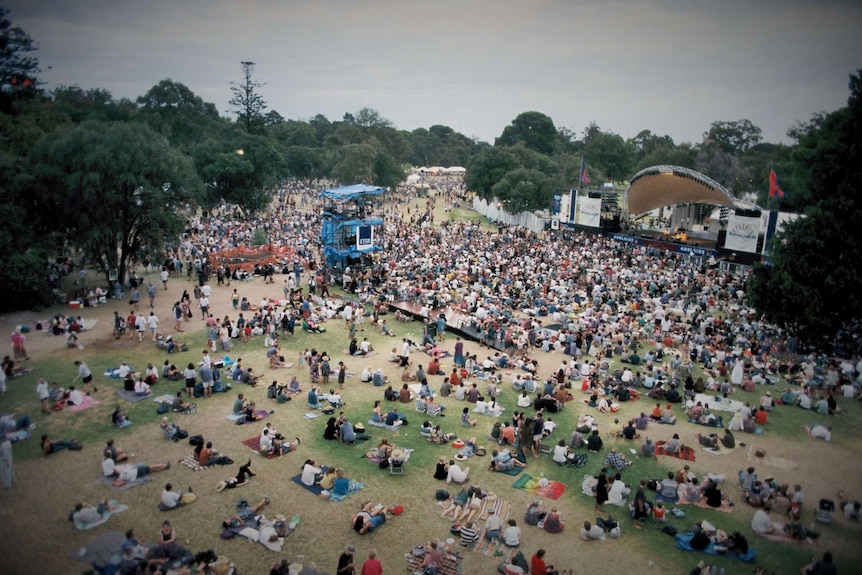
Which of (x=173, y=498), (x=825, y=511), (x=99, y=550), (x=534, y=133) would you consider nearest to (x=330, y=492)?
(x=173, y=498)

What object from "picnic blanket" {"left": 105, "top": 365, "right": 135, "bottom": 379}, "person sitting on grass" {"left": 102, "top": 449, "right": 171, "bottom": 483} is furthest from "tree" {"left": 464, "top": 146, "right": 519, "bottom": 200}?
"person sitting on grass" {"left": 102, "top": 449, "right": 171, "bottom": 483}

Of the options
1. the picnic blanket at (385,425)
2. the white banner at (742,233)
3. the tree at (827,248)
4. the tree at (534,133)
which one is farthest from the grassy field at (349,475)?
the tree at (534,133)

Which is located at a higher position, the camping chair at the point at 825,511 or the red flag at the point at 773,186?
the red flag at the point at 773,186

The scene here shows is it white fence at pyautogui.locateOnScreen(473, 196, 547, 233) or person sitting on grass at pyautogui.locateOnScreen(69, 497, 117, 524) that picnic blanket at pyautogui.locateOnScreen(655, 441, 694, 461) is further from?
white fence at pyautogui.locateOnScreen(473, 196, 547, 233)

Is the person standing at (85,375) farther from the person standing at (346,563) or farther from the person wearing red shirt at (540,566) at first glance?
→ the person wearing red shirt at (540,566)

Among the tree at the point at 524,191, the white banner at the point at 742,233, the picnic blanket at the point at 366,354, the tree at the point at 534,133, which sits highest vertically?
the tree at the point at 534,133

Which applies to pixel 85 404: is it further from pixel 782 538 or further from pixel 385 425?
pixel 782 538
